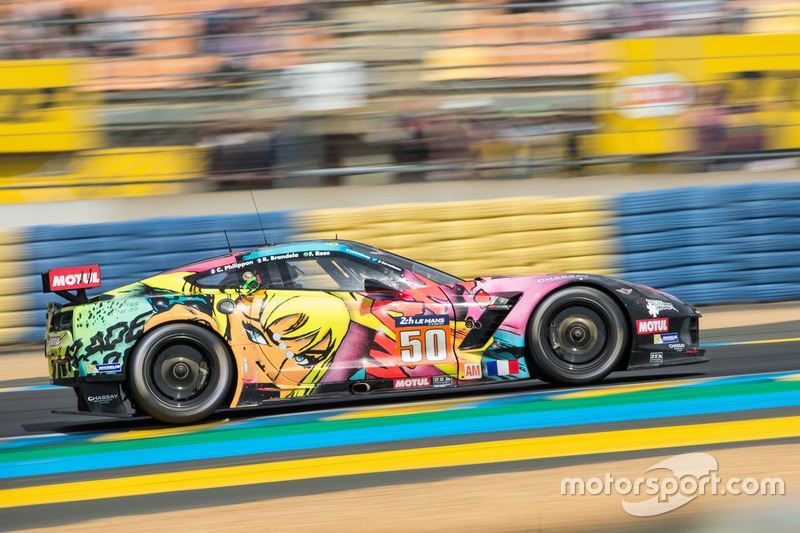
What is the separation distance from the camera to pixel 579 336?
19.9 ft

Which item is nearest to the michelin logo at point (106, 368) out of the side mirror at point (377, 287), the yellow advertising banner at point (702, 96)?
the side mirror at point (377, 287)

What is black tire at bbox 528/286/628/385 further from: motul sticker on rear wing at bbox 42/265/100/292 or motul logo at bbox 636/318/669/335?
motul sticker on rear wing at bbox 42/265/100/292

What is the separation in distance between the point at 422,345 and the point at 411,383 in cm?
24

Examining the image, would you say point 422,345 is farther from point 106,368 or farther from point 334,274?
point 106,368

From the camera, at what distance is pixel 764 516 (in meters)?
3.61

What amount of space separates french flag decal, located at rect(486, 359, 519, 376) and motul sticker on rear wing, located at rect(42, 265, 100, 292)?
251 centimetres

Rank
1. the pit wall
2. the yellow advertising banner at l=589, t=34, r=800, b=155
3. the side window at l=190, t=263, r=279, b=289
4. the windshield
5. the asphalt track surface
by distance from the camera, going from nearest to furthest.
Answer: the asphalt track surface
the side window at l=190, t=263, r=279, b=289
the windshield
the pit wall
the yellow advertising banner at l=589, t=34, r=800, b=155

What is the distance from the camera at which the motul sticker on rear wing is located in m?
5.81

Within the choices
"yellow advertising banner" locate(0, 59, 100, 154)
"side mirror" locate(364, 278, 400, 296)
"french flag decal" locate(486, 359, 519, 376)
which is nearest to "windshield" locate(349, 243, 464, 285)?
"side mirror" locate(364, 278, 400, 296)

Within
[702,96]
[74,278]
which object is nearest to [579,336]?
[74,278]

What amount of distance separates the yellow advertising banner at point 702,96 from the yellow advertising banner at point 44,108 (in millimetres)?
6803

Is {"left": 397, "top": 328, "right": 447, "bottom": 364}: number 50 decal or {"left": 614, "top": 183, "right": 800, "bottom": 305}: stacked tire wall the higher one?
{"left": 614, "top": 183, "right": 800, "bottom": 305}: stacked tire wall

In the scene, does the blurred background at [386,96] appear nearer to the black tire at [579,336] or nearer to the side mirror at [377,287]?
the black tire at [579,336]

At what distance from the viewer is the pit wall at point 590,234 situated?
34.3 ft
